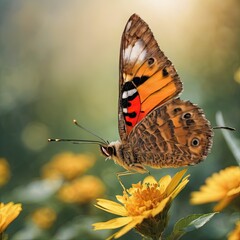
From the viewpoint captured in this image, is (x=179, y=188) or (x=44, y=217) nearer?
(x=179, y=188)

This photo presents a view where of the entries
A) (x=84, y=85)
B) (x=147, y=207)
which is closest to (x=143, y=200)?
(x=147, y=207)

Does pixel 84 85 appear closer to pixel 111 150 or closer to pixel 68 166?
pixel 68 166

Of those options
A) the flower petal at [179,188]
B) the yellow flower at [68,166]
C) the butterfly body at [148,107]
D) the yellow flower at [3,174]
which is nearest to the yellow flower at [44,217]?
the yellow flower at [68,166]

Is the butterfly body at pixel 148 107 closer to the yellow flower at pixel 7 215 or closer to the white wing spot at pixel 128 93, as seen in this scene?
the white wing spot at pixel 128 93

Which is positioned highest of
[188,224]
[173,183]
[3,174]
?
[3,174]

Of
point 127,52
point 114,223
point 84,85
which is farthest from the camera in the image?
point 84,85

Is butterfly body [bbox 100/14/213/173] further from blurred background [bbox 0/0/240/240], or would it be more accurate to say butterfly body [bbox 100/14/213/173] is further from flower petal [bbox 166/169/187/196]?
blurred background [bbox 0/0/240/240]

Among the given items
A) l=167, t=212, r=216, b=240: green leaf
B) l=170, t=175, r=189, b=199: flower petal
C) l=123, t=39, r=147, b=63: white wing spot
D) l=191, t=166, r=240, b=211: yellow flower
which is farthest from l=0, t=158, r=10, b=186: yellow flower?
l=167, t=212, r=216, b=240: green leaf
